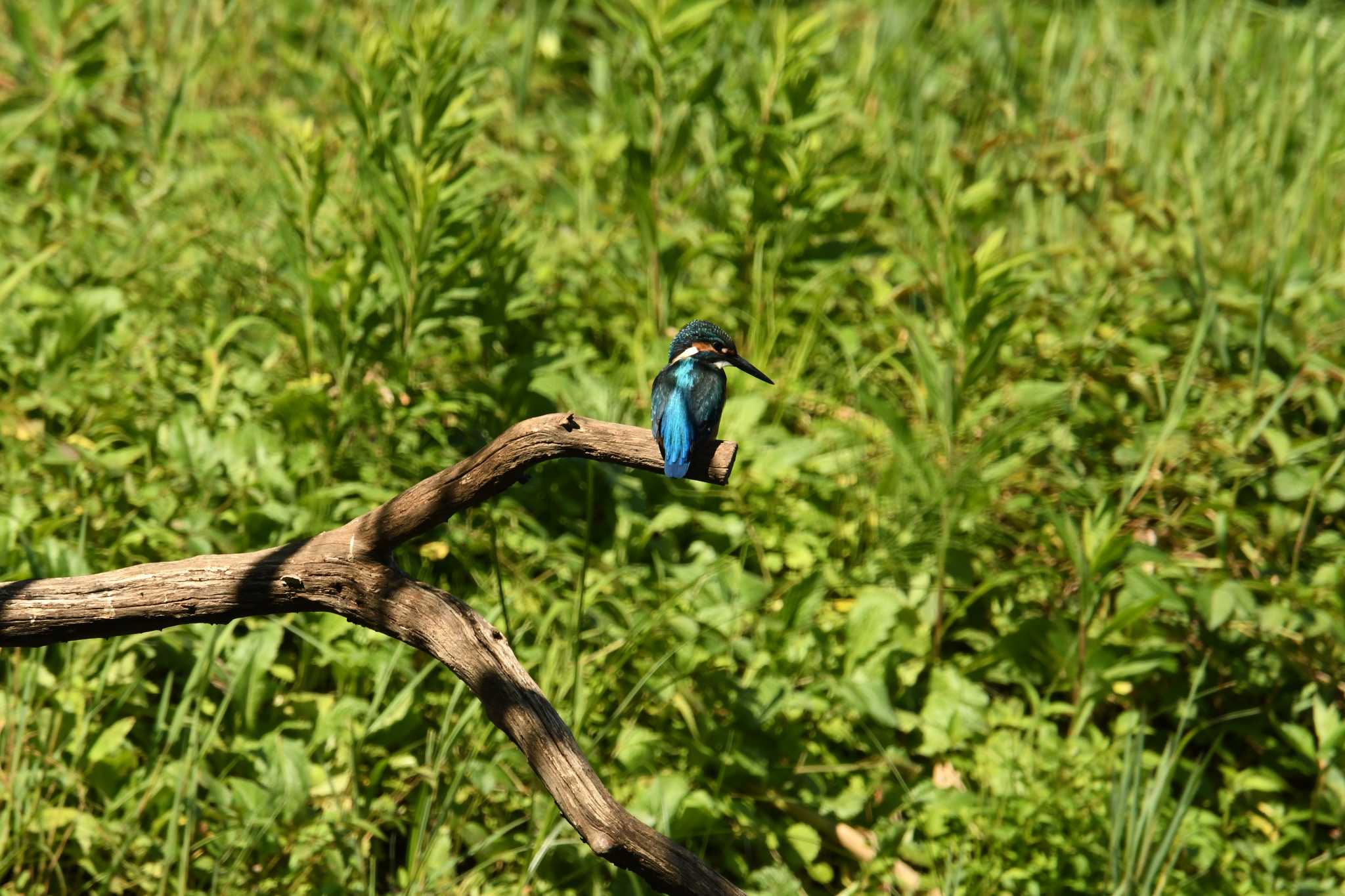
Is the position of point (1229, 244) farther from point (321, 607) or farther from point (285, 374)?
point (321, 607)

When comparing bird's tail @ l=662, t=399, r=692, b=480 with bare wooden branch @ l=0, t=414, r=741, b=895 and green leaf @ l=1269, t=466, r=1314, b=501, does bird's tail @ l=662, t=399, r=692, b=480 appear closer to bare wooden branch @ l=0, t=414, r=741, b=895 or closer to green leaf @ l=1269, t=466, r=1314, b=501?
bare wooden branch @ l=0, t=414, r=741, b=895

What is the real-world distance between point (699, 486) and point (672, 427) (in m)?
1.69

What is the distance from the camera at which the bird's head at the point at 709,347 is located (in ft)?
8.45

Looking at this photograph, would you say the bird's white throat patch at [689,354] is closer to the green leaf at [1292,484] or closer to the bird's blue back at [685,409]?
A: the bird's blue back at [685,409]

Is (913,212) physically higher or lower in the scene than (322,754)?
higher

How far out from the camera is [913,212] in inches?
177

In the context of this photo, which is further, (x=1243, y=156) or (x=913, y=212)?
(x=1243, y=156)

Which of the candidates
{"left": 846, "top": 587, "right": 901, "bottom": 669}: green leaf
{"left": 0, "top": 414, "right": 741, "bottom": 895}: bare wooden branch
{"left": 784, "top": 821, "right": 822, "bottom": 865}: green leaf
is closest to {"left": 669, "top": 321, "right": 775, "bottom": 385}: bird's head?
{"left": 0, "top": 414, "right": 741, "bottom": 895}: bare wooden branch

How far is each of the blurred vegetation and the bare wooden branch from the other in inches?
24.2

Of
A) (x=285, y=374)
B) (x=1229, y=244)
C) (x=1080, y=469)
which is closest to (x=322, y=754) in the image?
(x=285, y=374)

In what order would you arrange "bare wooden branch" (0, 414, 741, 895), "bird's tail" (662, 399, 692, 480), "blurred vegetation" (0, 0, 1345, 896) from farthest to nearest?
"blurred vegetation" (0, 0, 1345, 896) → "bird's tail" (662, 399, 692, 480) → "bare wooden branch" (0, 414, 741, 895)

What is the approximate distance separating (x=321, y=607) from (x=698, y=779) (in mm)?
1396

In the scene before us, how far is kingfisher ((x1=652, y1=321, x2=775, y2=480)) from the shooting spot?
7.34 ft

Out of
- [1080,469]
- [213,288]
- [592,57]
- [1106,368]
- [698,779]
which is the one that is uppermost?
[592,57]
